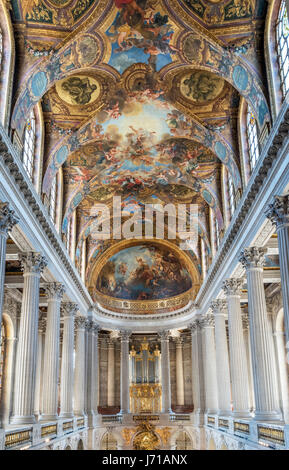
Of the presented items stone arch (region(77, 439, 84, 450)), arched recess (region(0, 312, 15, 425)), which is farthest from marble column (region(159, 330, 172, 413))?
arched recess (region(0, 312, 15, 425))

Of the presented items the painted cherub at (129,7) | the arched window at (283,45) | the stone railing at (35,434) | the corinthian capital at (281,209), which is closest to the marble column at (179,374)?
the stone railing at (35,434)

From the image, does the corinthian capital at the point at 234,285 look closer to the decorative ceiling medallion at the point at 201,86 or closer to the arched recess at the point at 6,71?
the decorative ceiling medallion at the point at 201,86

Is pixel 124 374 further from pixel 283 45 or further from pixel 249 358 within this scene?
pixel 283 45

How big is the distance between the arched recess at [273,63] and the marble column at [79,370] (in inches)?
889

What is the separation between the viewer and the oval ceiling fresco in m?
39.9

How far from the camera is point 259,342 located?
19.3m

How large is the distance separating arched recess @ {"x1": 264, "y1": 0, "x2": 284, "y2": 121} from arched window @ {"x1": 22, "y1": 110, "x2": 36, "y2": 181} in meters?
9.99

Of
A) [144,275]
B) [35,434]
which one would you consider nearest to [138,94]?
[35,434]

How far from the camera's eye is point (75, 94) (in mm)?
21641

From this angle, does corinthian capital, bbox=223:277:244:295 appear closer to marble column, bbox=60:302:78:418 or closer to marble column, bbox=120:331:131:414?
marble column, bbox=60:302:78:418

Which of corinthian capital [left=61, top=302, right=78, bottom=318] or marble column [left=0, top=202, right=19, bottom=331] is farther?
corinthian capital [left=61, top=302, right=78, bottom=318]

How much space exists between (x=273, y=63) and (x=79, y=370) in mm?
24441
